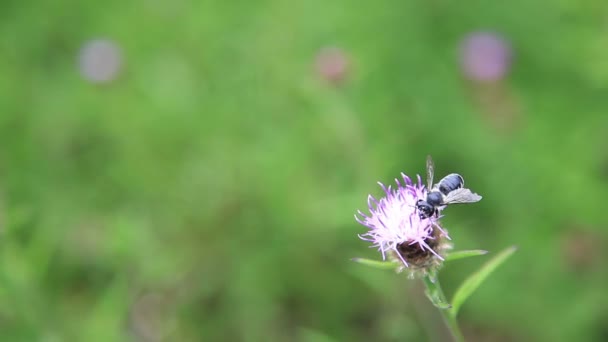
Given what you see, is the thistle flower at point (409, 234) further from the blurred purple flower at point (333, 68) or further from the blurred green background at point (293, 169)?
the blurred purple flower at point (333, 68)

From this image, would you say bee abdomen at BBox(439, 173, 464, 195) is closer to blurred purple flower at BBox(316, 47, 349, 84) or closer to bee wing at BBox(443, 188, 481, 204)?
bee wing at BBox(443, 188, 481, 204)

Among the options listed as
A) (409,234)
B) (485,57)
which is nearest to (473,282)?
(409,234)

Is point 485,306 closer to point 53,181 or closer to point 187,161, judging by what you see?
point 187,161

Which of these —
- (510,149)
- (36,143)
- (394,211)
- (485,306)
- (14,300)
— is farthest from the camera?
(36,143)

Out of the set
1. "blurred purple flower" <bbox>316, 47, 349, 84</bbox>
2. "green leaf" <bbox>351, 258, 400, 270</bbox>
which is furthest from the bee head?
"blurred purple flower" <bbox>316, 47, 349, 84</bbox>

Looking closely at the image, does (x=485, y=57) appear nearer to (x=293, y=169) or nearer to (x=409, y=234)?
(x=293, y=169)

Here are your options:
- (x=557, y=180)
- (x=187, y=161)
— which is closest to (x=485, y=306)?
(x=557, y=180)

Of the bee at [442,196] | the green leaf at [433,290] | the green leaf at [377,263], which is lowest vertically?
the green leaf at [433,290]

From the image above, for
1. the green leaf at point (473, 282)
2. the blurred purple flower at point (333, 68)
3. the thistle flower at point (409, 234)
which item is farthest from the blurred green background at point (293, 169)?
the green leaf at point (473, 282)
